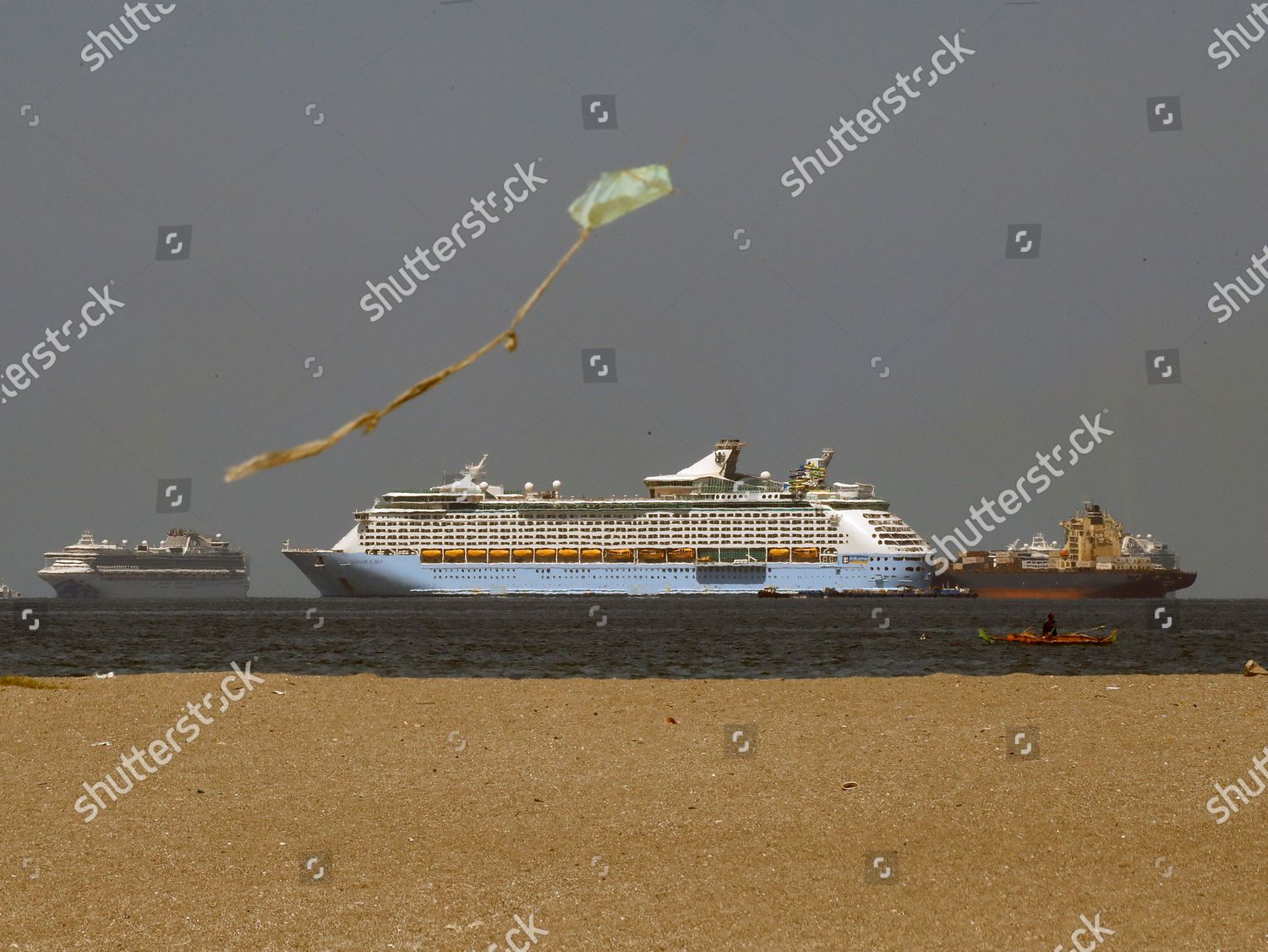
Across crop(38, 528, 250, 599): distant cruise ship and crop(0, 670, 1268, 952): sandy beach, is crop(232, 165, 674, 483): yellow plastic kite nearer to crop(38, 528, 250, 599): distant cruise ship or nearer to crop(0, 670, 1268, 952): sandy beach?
crop(0, 670, 1268, 952): sandy beach

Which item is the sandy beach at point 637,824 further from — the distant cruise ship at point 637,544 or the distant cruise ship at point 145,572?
the distant cruise ship at point 145,572

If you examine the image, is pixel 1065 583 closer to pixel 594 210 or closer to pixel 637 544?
pixel 637 544

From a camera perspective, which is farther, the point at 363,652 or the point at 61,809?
the point at 363,652

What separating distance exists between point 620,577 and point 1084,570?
47.4 meters

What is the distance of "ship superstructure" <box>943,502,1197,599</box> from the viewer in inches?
4813

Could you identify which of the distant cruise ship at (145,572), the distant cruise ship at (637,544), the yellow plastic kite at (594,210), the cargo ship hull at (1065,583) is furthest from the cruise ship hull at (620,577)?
the yellow plastic kite at (594,210)

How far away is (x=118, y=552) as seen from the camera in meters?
151

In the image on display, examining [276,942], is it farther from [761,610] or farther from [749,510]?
[749,510]

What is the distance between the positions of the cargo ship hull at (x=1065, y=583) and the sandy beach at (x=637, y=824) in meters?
109

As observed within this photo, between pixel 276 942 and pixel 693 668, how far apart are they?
1814cm

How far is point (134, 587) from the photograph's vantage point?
15138cm

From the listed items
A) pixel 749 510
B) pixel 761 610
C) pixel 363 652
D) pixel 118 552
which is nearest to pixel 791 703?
pixel 363 652

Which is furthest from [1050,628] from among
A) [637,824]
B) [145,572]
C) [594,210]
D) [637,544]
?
[145,572]

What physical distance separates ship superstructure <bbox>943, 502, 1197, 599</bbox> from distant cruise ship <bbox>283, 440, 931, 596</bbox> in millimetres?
18666
